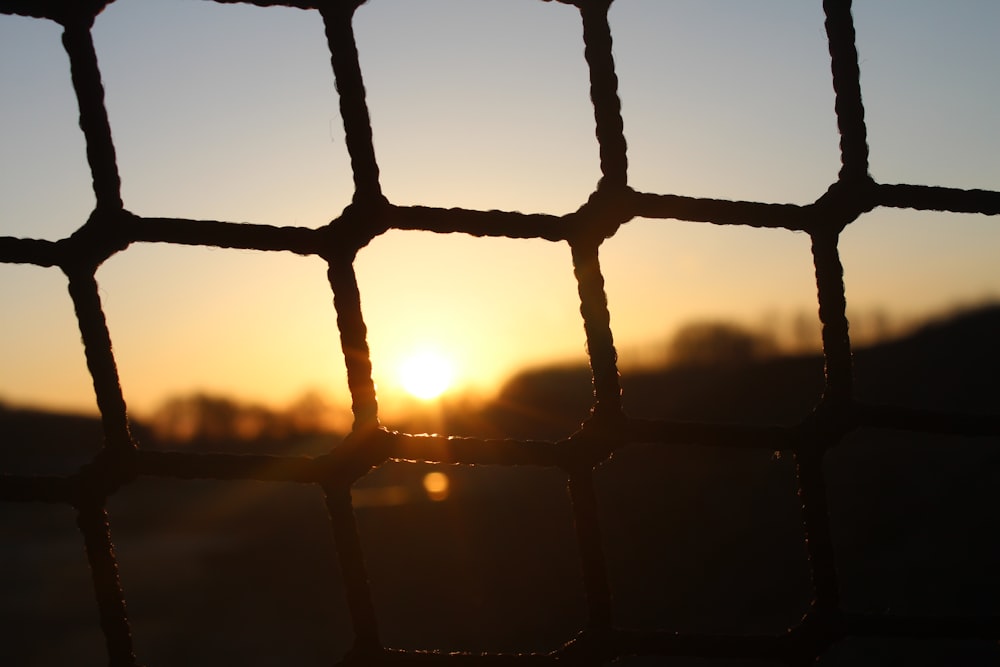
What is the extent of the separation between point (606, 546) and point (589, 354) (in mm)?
5848

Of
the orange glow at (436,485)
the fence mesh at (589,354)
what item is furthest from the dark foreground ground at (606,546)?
the fence mesh at (589,354)

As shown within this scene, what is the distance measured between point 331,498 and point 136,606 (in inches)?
255

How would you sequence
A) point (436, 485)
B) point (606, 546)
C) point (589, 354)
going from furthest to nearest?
point (436, 485) < point (606, 546) < point (589, 354)

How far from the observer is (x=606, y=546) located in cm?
645

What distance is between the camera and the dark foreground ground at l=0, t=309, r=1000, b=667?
4691 mm

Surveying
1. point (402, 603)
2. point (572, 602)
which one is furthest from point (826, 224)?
point (402, 603)

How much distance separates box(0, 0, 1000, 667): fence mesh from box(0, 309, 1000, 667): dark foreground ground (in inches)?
87.8

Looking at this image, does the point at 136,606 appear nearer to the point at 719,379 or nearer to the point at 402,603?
the point at 402,603

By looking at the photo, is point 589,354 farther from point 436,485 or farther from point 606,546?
point 436,485

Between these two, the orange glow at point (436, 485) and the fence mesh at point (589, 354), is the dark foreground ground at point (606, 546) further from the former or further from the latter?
the fence mesh at point (589, 354)

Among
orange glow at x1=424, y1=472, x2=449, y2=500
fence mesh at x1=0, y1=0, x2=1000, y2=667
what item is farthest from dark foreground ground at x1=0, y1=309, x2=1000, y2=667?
fence mesh at x1=0, y1=0, x2=1000, y2=667

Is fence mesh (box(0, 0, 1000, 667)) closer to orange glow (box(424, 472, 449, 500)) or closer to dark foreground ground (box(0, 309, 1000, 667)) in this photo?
dark foreground ground (box(0, 309, 1000, 667))

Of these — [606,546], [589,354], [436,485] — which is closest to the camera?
[589,354]

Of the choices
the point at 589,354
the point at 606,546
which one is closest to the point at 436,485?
the point at 606,546
